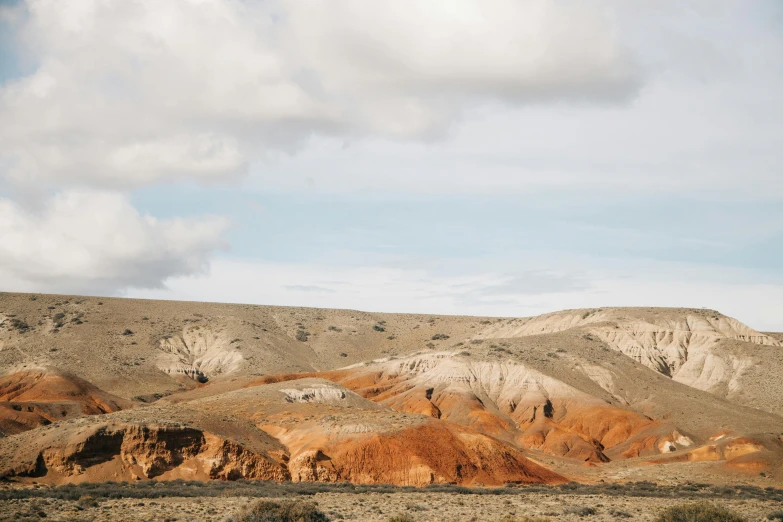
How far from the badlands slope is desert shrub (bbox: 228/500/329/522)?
2318cm

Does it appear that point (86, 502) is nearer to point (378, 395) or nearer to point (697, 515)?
point (697, 515)

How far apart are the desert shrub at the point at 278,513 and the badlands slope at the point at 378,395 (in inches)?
912

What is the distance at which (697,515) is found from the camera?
34844 mm

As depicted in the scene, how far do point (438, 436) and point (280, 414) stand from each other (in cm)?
1571

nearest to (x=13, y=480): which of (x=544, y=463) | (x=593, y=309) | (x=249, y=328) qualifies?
(x=544, y=463)

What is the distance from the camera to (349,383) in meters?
115

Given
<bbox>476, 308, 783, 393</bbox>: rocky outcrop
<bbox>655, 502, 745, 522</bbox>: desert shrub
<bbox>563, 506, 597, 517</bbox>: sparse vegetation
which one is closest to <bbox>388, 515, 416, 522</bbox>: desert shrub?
<bbox>563, 506, 597, 517</bbox>: sparse vegetation

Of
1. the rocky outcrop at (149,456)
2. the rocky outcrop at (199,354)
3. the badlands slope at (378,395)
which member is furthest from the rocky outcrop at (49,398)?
the rocky outcrop at (199,354)

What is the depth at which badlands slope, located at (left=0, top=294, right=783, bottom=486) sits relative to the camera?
57438 mm

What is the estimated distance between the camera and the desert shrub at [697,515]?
113ft

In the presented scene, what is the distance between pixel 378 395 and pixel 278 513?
7556 centimetres

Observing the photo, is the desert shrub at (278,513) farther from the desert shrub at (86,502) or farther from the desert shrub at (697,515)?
the desert shrub at (697,515)

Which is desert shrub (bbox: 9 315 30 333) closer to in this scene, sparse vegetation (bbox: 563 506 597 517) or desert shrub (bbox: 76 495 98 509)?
desert shrub (bbox: 76 495 98 509)

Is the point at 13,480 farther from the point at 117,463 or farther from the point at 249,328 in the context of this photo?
the point at 249,328
